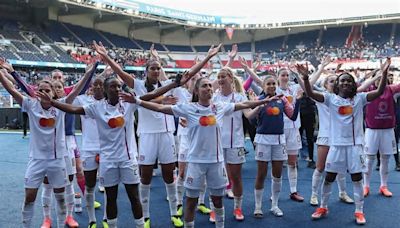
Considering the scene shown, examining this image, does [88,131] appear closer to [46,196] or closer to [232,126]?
[46,196]

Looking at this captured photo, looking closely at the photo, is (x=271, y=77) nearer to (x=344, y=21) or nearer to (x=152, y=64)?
(x=152, y=64)

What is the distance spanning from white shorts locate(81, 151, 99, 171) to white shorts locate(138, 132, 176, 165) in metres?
0.52

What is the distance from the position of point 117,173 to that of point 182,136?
72.9 inches

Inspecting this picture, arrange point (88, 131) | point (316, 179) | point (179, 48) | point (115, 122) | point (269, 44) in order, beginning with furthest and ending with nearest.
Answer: point (269, 44), point (179, 48), point (316, 179), point (88, 131), point (115, 122)

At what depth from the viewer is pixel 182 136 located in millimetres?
5633

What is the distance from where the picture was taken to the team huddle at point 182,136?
3.90 m

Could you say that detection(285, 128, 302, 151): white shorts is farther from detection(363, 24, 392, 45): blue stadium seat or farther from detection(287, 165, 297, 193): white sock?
detection(363, 24, 392, 45): blue stadium seat

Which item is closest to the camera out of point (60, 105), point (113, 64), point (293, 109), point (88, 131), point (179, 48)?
point (60, 105)

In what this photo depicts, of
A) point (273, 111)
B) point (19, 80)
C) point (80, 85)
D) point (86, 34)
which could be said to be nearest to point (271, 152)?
point (273, 111)

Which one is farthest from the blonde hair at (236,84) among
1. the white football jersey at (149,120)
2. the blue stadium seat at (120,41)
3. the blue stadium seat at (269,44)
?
the blue stadium seat at (269,44)

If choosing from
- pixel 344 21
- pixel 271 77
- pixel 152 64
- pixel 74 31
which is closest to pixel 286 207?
pixel 271 77

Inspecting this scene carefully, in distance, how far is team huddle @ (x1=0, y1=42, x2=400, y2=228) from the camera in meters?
3.90

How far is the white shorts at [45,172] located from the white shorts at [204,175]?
4.23 ft

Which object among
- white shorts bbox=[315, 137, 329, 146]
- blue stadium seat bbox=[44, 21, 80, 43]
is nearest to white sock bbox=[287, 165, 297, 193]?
white shorts bbox=[315, 137, 329, 146]
